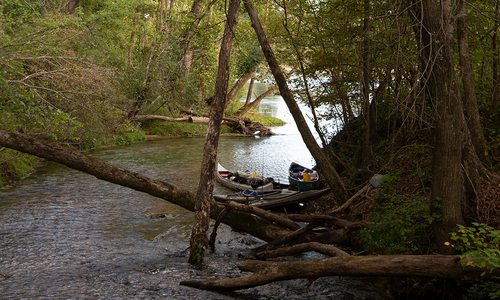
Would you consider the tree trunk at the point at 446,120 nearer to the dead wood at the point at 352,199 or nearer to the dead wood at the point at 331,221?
the dead wood at the point at 331,221

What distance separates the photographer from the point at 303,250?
8.88 meters

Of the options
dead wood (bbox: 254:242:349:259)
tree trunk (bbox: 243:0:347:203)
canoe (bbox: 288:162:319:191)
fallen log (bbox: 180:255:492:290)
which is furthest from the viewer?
canoe (bbox: 288:162:319:191)

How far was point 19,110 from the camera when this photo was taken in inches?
536

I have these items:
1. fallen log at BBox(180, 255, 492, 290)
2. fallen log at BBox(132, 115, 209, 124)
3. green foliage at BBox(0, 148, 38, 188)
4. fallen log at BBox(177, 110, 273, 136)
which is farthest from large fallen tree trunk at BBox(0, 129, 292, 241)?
fallen log at BBox(177, 110, 273, 136)

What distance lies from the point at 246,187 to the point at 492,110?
29.1 feet

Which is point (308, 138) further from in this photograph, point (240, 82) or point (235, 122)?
point (240, 82)

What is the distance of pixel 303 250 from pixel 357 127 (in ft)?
24.0

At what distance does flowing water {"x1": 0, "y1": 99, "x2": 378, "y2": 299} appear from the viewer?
332 inches

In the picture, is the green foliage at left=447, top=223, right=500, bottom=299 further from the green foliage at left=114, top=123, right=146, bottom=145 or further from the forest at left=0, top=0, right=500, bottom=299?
the green foliage at left=114, top=123, right=146, bottom=145

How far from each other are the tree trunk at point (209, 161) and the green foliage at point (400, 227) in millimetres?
3165

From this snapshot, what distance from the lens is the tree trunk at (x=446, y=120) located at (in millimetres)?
7500

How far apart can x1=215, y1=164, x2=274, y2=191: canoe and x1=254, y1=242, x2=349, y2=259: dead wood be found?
6.12 metres

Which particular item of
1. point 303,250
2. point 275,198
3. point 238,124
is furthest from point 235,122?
point 303,250

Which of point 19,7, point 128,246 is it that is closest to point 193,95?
point 19,7
